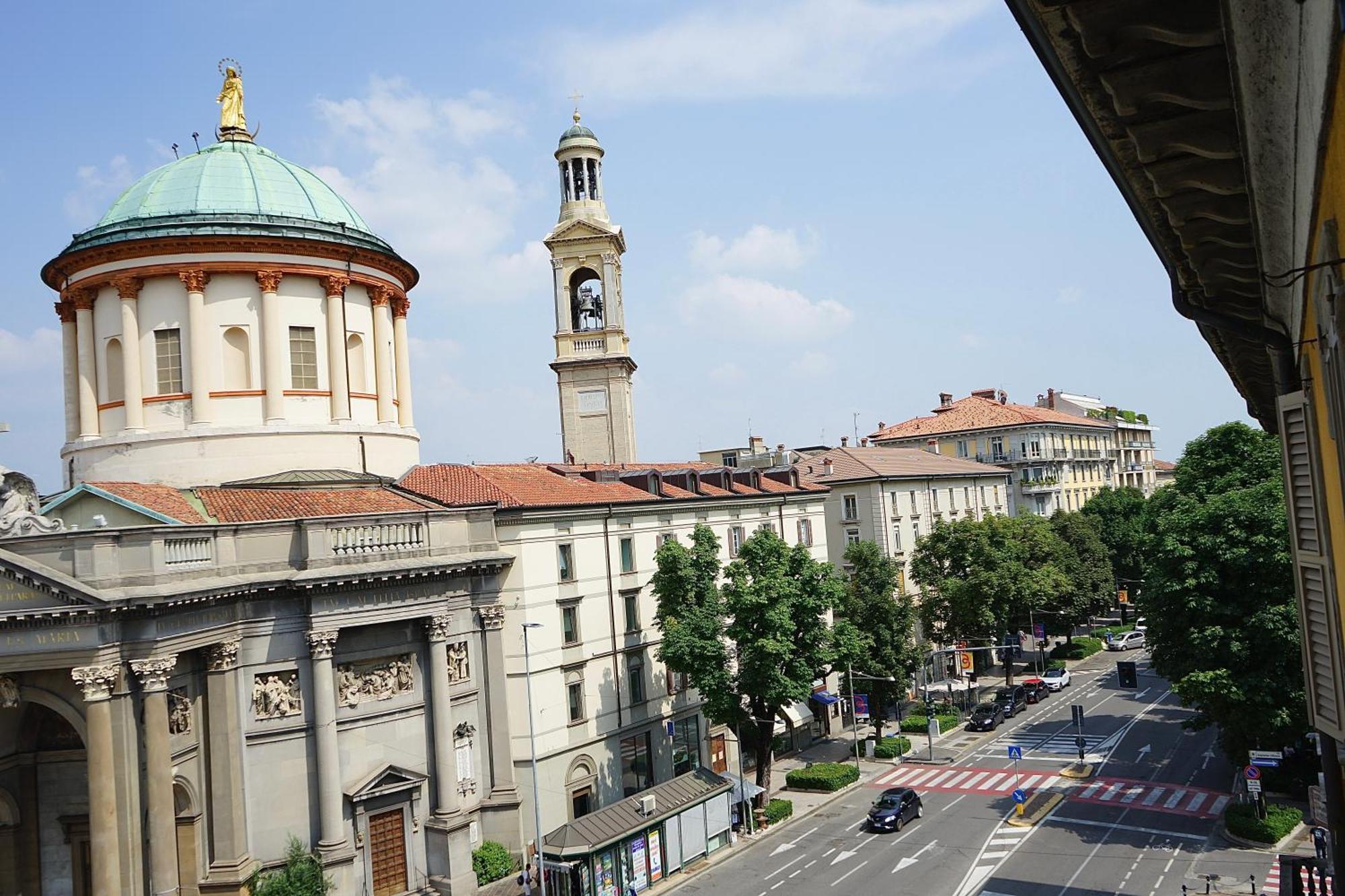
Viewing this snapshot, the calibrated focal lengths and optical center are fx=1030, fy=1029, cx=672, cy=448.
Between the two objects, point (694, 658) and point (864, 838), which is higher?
point (694, 658)

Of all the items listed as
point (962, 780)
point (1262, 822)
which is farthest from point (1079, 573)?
point (1262, 822)

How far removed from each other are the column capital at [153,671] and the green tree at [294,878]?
670 cm

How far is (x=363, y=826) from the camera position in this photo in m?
33.3

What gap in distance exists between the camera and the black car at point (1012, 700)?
6294 centimetres

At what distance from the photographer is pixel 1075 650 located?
8056cm

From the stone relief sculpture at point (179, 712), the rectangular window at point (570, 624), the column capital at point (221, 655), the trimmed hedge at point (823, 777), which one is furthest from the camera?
the trimmed hedge at point (823, 777)

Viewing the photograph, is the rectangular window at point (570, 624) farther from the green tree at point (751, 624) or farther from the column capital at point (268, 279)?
Answer: the column capital at point (268, 279)

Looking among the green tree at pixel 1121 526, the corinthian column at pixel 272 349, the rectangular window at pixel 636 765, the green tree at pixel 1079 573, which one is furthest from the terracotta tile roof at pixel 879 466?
the corinthian column at pixel 272 349

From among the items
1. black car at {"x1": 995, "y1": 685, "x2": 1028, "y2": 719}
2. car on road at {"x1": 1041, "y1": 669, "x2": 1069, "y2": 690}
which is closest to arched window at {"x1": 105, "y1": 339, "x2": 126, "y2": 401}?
black car at {"x1": 995, "y1": 685, "x2": 1028, "y2": 719}

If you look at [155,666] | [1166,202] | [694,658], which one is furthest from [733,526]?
[1166,202]

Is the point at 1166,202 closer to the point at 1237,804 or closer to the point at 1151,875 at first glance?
the point at 1151,875

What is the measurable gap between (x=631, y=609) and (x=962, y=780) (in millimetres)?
18315

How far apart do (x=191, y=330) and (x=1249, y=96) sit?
35945 mm

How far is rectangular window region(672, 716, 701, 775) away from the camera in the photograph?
4828cm
